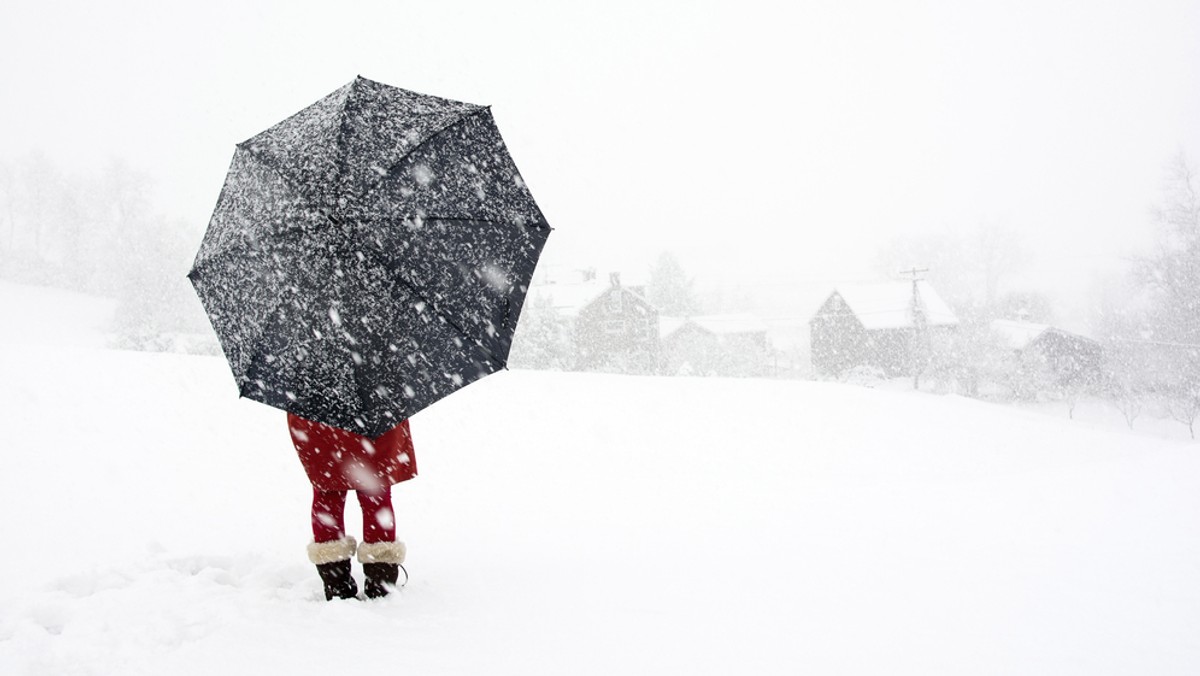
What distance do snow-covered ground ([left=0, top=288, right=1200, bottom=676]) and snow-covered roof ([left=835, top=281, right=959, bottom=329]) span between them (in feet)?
91.4

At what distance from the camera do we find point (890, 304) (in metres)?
36.4

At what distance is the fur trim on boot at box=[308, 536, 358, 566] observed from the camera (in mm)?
3342

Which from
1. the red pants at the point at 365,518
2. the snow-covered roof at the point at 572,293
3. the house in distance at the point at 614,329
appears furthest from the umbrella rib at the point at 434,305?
the house in distance at the point at 614,329

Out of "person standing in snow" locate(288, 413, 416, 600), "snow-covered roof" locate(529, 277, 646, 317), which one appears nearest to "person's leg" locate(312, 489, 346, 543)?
"person standing in snow" locate(288, 413, 416, 600)

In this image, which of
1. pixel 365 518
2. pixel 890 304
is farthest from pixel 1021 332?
pixel 365 518

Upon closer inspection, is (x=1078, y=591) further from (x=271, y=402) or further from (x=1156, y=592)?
(x=271, y=402)

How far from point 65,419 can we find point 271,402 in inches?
235

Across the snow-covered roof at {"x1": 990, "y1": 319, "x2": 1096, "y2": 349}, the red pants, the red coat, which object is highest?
the red coat

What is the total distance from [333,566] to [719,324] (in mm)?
41217

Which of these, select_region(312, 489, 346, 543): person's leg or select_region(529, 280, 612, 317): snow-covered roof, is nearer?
select_region(312, 489, 346, 543): person's leg

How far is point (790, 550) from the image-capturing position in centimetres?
455

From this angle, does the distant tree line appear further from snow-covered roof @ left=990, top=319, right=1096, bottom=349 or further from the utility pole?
snow-covered roof @ left=990, top=319, right=1096, bottom=349

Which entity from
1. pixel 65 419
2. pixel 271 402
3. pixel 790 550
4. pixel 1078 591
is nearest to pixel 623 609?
pixel 790 550

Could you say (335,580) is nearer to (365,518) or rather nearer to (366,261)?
(365,518)
